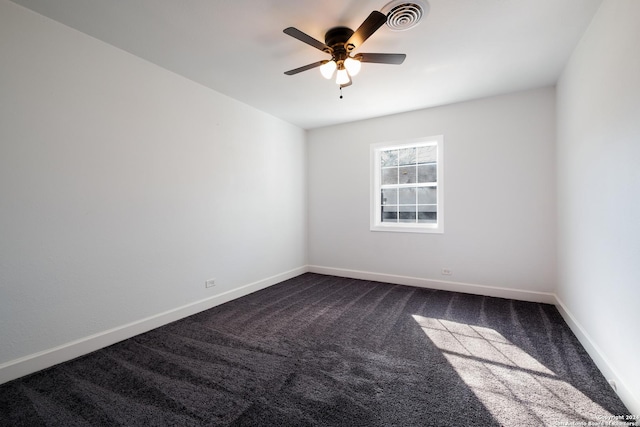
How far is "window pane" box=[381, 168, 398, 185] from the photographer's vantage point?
4656 millimetres

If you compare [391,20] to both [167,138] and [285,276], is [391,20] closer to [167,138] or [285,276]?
[167,138]

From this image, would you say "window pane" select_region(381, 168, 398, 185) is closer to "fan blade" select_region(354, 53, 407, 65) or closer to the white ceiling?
the white ceiling

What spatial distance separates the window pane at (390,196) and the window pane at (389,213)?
7 centimetres

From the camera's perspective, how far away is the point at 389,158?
4711 millimetres

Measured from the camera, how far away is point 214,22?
2244mm

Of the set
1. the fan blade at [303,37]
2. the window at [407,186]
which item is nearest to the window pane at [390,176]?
the window at [407,186]

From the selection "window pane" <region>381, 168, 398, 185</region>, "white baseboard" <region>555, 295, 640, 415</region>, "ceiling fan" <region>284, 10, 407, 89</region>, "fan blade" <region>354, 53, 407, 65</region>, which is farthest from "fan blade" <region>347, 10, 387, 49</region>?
"white baseboard" <region>555, 295, 640, 415</region>

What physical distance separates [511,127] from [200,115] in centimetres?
401

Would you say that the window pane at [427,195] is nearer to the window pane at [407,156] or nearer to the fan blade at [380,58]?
the window pane at [407,156]

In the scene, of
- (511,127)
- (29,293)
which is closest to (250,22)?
(29,293)

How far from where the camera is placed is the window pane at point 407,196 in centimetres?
448

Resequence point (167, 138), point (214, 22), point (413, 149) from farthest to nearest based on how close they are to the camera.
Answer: point (413, 149) < point (167, 138) < point (214, 22)

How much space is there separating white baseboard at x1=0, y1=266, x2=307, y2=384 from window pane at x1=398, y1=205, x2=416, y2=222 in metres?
2.84

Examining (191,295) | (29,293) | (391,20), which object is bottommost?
(191,295)
